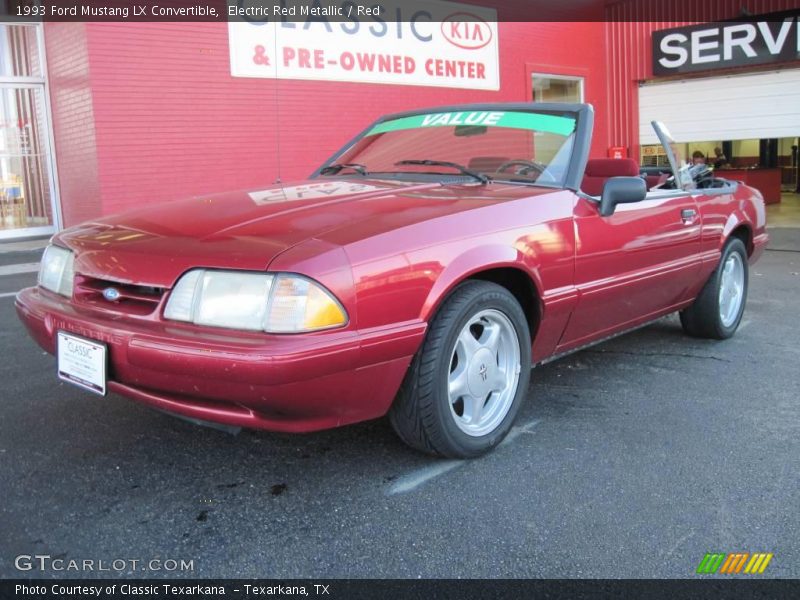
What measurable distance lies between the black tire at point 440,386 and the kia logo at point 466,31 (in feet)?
36.0

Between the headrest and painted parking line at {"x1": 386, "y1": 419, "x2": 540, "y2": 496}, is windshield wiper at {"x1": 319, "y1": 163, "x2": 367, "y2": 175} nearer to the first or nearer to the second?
the headrest

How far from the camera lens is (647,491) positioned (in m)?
2.56

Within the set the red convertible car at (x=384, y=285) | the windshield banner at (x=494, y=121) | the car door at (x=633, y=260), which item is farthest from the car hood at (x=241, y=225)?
the windshield banner at (x=494, y=121)

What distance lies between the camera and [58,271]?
2840mm

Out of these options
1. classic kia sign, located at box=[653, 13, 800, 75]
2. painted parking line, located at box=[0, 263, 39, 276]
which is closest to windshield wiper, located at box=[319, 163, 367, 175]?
painted parking line, located at box=[0, 263, 39, 276]

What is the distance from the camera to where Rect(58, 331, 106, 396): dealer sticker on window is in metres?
2.43

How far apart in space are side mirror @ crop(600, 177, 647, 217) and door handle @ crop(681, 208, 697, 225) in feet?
2.49

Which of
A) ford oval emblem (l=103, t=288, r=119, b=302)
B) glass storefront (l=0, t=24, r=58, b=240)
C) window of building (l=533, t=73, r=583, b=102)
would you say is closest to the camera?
ford oval emblem (l=103, t=288, r=119, b=302)

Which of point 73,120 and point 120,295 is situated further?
point 73,120

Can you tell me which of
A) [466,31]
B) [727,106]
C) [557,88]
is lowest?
[727,106]

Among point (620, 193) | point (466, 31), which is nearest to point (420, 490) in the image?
point (620, 193)

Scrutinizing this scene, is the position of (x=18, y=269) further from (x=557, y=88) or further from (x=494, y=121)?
(x=557, y=88)

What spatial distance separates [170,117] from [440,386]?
8.14m

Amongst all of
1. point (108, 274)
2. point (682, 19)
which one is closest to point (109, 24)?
point (108, 274)
